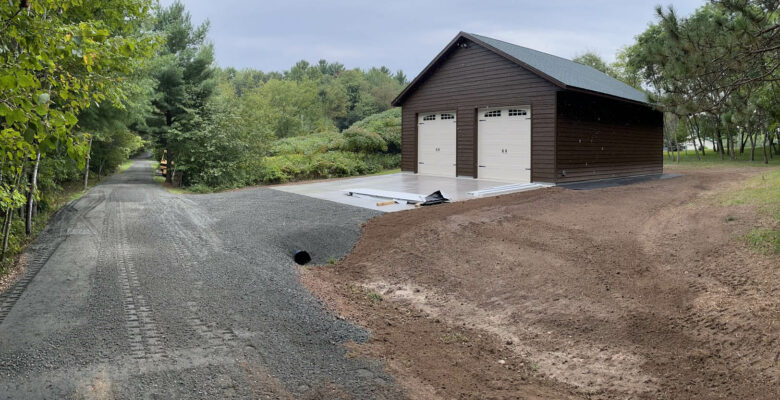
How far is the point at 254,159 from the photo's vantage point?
16016 millimetres

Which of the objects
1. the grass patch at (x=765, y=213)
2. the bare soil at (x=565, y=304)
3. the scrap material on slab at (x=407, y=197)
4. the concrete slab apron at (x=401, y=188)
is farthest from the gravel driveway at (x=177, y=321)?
the grass patch at (x=765, y=213)

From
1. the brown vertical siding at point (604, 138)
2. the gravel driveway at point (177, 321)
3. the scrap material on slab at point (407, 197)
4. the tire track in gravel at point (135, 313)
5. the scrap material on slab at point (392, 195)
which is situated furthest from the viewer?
the brown vertical siding at point (604, 138)

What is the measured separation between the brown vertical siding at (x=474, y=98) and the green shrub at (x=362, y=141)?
10.3ft

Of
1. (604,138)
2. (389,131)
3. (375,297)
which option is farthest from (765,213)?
(389,131)

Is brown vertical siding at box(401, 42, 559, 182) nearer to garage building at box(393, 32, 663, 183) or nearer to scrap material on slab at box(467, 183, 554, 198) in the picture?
garage building at box(393, 32, 663, 183)

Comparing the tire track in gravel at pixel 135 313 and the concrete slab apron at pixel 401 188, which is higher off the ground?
the concrete slab apron at pixel 401 188

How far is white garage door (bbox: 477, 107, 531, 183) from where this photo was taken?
13898 millimetres

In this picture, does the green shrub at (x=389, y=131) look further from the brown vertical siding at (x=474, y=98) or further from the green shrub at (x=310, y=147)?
the brown vertical siding at (x=474, y=98)

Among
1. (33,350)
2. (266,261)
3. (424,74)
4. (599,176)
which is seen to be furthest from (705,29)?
(424,74)

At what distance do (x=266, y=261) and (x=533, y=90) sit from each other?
32.6 feet

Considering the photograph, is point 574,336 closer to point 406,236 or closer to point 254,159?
point 406,236

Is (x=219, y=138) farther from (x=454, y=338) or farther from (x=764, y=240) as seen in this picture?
(x=764, y=240)

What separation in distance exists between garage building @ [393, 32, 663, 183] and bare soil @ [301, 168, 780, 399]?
550 centimetres

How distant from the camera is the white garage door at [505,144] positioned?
1390cm
